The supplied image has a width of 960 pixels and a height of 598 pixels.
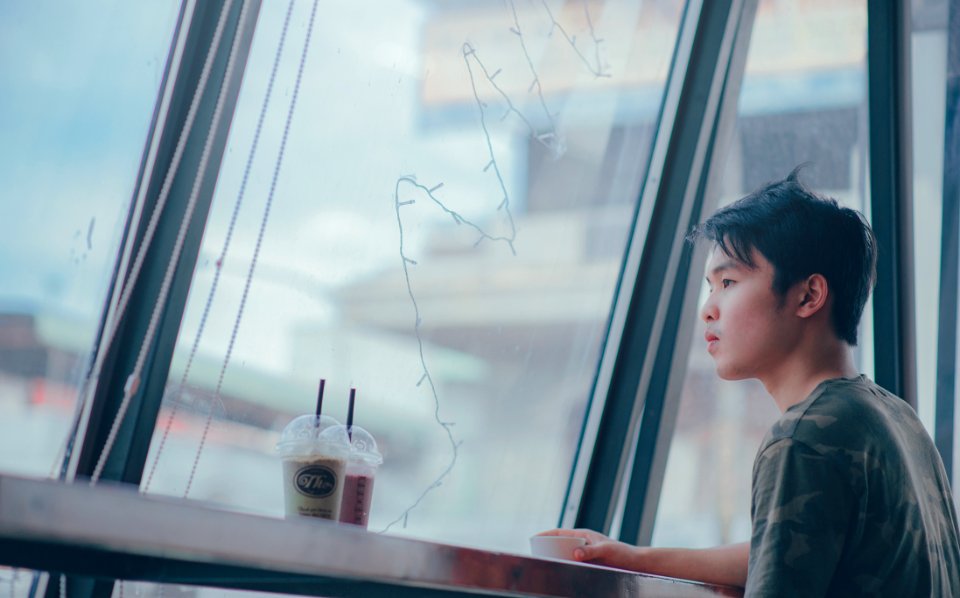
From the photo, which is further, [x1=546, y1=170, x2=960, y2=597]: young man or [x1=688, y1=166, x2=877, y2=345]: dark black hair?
[x1=688, y1=166, x2=877, y2=345]: dark black hair

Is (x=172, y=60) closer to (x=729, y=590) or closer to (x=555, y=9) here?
(x=555, y=9)

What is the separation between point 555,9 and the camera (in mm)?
2102

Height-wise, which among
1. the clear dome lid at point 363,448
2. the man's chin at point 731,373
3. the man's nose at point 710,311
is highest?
the man's nose at point 710,311

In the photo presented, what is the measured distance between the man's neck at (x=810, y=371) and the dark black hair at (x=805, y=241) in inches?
1.3

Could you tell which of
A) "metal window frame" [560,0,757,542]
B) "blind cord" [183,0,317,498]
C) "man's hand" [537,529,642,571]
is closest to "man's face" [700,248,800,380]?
"man's hand" [537,529,642,571]

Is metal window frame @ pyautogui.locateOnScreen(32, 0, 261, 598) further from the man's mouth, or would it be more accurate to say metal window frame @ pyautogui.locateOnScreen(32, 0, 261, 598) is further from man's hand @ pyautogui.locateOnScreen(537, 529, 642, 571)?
the man's mouth

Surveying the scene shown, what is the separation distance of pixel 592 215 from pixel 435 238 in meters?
0.66

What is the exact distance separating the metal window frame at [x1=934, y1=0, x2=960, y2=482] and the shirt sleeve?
161cm

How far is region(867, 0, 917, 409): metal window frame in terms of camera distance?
243 centimetres

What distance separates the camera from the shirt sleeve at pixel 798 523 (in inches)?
41.9

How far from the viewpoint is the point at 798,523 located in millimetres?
1087

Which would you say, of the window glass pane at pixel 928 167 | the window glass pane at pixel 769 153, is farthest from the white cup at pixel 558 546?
the window glass pane at pixel 928 167

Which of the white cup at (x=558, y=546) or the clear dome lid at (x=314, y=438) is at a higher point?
the clear dome lid at (x=314, y=438)

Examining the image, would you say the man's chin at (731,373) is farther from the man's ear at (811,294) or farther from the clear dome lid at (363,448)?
Result: the clear dome lid at (363,448)
